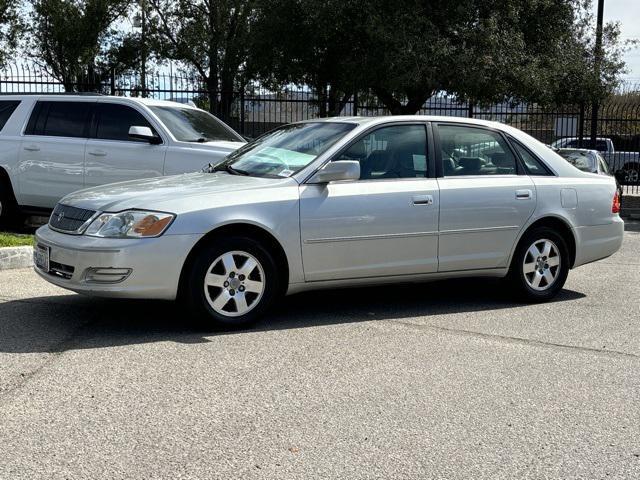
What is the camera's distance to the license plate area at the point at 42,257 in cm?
606

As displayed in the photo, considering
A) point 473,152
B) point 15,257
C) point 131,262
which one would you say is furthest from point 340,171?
point 15,257

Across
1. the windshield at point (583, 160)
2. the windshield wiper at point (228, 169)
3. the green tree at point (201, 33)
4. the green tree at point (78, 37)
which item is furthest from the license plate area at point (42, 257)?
the green tree at point (78, 37)

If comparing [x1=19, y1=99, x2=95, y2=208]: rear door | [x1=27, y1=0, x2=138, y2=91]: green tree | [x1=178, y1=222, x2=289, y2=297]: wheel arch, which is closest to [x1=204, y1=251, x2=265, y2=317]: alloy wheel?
[x1=178, y1=222, x2=289, y2=297]: wheel arch

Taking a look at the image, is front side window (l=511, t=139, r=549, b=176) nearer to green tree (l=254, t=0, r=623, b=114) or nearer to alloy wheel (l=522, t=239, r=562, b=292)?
alloy wheel (l=522, t=239, r=562, b=292)

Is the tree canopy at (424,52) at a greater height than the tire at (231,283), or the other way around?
the tree canopy at (424,52)

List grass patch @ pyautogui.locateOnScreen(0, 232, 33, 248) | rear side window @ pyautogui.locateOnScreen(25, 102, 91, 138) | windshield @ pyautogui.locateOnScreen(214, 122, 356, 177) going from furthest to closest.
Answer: rear side window @ pyautogui.locateOnScreen(25, 102, 91, 138) → grass patch @ pyautogui.locateOnScreen(0, 232, 33, 248) → windshield @ pyautogui.locateOnScreen(214, 122, 356, 177)

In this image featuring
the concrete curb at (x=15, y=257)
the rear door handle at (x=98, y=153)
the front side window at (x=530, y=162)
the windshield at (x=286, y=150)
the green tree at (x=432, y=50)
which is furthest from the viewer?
the green tree at (x=432, y=50)

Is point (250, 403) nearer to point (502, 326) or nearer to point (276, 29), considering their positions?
point (502, 326)

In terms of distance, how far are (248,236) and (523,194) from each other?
256 cm

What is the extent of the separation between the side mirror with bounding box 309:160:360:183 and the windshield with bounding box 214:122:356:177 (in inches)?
12.0

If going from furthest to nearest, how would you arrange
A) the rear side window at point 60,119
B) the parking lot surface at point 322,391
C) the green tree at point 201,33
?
the green tree at point 201,33 < the rear side window at point 60,119 < the parking lot surface at point 322,391

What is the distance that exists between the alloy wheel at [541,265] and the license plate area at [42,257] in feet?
13.2

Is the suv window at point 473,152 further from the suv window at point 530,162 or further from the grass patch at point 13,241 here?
the grass patch at point 13,241

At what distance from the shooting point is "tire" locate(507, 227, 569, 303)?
7.22m
